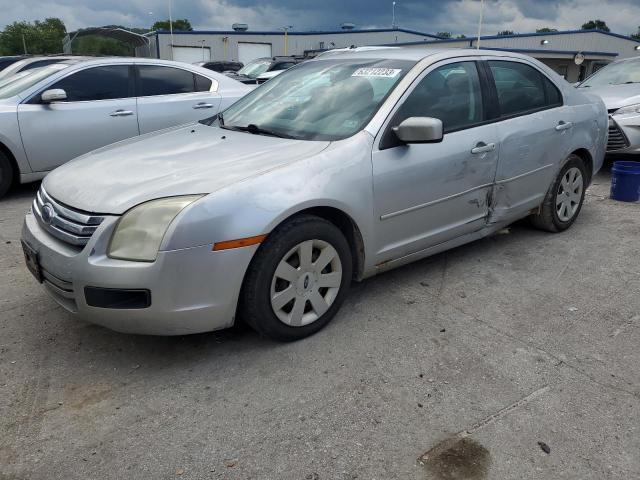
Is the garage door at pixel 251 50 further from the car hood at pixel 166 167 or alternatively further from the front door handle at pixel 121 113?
the car hood at pixel 166 167

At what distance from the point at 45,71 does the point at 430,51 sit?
4673 millimetres

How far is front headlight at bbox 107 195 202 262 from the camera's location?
2566mm

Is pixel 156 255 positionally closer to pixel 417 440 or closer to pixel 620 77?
pixel 417 440

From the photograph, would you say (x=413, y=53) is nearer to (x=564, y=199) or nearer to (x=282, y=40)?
(x=564, y=199)

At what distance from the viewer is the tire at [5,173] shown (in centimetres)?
591

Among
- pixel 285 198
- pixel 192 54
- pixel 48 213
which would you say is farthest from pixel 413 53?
pixel 192 54

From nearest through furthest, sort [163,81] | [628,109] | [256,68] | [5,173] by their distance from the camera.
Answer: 1. [5,173]
2. [163,81]
3. [628,109]
4. [256,68]

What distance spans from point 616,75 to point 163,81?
21.9 ft

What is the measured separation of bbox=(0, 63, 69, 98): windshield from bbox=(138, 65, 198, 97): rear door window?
0.84 metres

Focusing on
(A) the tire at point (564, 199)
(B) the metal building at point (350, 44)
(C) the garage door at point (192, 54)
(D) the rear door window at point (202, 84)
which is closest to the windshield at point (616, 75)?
(A) the tire at point (564, 199)

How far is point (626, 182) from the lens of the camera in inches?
236

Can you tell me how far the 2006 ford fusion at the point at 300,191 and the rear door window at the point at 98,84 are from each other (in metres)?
2.89

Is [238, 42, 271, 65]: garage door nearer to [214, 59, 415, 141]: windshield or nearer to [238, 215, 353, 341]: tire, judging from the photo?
[214, 59, 415, 141]: windshield

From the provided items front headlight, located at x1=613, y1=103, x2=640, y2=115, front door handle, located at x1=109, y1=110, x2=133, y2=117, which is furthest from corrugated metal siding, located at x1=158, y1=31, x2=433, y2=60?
front door handle, located at x1=109, y1=110, x2=133, y2=117
